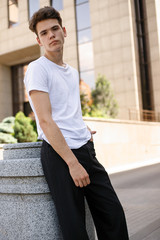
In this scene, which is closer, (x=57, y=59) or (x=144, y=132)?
(x=57, y=59)

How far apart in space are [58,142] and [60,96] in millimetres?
337

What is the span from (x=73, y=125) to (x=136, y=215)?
3.52 meters

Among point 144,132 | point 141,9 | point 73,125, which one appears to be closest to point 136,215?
point 73,125

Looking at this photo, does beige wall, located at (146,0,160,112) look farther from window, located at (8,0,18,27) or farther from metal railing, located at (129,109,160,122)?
window, located at (8,0,18,27)

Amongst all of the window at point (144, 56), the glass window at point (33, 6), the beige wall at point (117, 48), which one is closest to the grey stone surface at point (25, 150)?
the beige wall at point (117, 48)

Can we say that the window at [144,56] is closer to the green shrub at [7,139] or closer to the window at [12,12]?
the window at [12,12]

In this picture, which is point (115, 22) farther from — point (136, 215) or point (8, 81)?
point (136, 215)

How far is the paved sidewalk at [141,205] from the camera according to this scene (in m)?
3.98

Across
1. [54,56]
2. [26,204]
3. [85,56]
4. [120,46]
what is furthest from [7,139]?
[120,46]

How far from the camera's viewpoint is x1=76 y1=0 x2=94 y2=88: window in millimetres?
25225

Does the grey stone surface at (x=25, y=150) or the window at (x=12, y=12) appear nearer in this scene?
the grey stone surface at (x=25, y=150)

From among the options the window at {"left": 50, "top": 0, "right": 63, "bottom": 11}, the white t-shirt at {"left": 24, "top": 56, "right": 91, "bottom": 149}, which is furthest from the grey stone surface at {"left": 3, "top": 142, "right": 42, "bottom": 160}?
the window at {"left": 50, "top": 0, "right": 63, "bottom": 11}

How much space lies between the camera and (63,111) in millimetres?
1928

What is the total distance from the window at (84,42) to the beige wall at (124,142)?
8.79 meters
